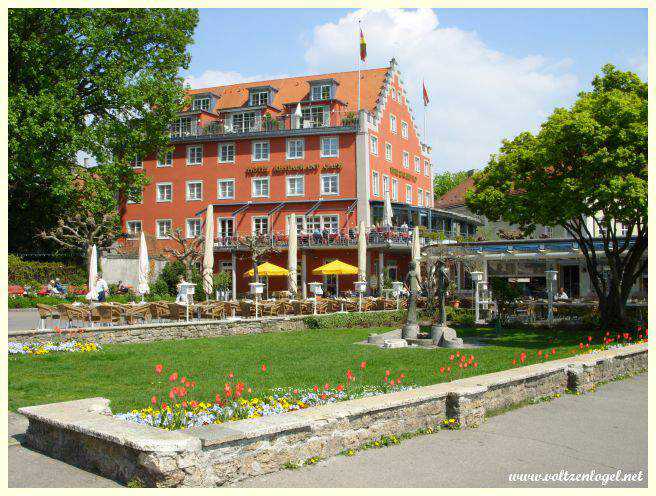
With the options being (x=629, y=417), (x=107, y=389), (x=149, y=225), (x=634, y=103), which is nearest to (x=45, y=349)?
(x=107, y=389)

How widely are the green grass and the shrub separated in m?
3.91

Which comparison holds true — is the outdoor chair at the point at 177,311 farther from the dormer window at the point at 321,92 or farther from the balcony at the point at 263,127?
the dormer window at the point at 321,92

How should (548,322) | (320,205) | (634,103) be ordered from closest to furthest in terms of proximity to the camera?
(634,103) < (548,322) < (320,205)

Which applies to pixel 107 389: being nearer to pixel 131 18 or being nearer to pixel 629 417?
pixel 629 417

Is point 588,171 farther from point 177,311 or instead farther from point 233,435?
point 233,435

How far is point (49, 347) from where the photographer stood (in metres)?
14.6

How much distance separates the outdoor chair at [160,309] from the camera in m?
21.3

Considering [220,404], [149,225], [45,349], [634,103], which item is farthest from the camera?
[149,225]

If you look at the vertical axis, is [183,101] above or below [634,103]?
above

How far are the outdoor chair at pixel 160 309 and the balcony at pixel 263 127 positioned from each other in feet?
86.5

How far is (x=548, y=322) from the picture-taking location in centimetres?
2197

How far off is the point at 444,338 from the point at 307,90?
3591 cm

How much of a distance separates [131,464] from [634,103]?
15761 mm

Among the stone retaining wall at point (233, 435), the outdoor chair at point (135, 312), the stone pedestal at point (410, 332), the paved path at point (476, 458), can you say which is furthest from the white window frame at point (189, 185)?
the stone retaining wall at point (233, 435)
